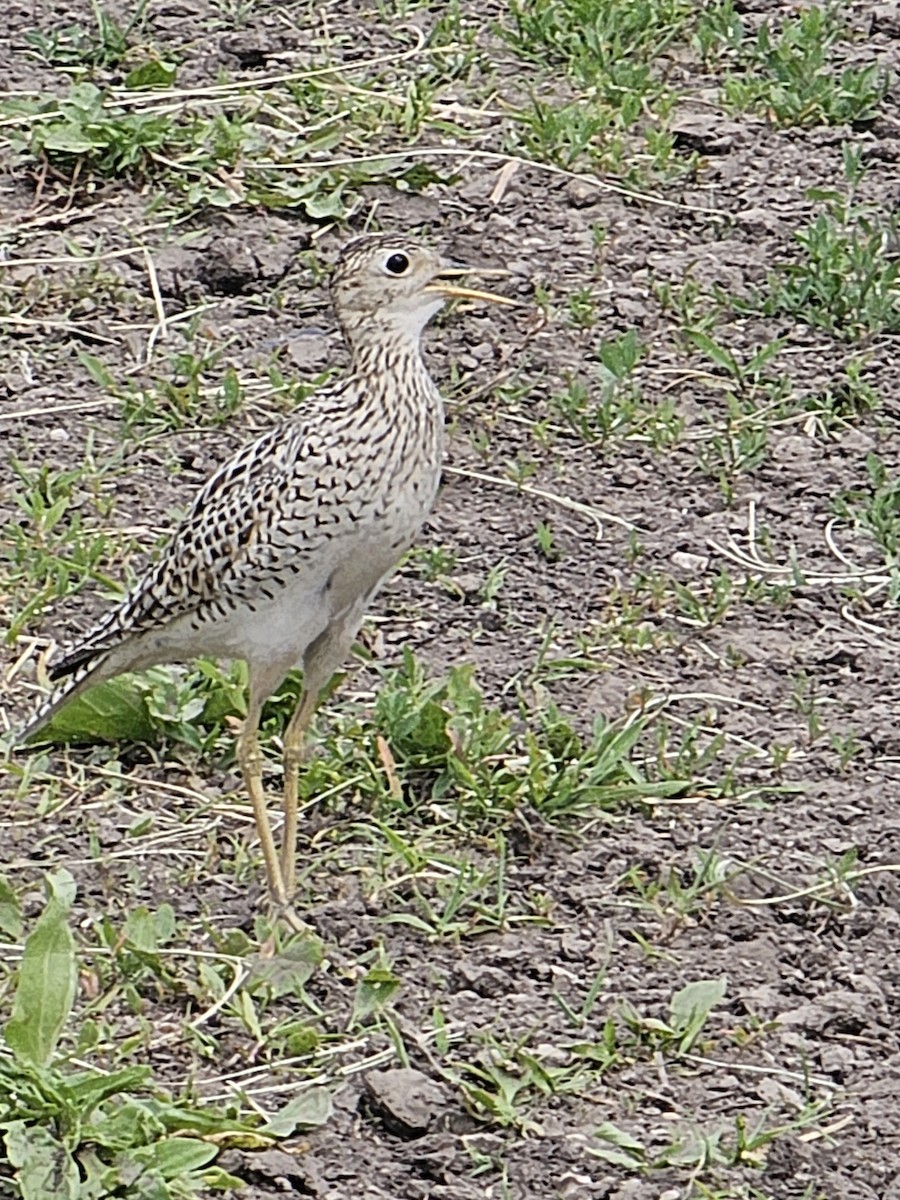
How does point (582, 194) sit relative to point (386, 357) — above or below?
below

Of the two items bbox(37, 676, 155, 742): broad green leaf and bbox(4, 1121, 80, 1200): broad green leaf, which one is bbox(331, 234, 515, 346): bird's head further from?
bbox(4, 1121, 80, 1200): broad green leaf

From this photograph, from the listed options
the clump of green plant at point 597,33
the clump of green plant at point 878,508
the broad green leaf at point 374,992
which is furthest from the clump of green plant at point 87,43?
the broad green leaf at point 374,992

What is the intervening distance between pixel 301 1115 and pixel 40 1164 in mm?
532

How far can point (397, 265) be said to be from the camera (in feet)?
17.2

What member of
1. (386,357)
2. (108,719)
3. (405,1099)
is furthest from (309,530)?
(405,1099)

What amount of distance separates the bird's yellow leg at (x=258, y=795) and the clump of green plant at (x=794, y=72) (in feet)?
12.5

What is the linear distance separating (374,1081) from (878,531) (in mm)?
2487

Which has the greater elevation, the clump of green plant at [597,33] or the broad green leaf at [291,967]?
the clump of green plant at [597,33]

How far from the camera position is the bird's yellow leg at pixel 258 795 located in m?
5.20

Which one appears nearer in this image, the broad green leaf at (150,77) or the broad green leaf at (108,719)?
the broad green leaf at (108,719)

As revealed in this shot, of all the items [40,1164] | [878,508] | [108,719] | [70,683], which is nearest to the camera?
[40,1164]

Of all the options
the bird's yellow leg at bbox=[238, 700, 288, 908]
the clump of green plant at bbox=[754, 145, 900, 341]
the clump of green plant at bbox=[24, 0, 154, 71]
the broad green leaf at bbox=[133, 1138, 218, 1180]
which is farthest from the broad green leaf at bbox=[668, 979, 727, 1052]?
the clump of green plant at bbox=[24, 0, 154, 71]

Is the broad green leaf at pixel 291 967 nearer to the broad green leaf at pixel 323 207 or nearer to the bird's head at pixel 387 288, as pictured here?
the bird's head at pixel 387 288

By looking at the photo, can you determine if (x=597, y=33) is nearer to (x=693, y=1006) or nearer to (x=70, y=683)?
(x=70, y=683)
